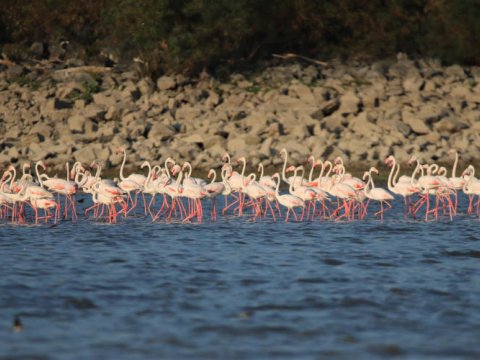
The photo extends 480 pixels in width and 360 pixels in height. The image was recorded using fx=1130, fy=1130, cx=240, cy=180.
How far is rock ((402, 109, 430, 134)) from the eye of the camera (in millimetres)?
31141

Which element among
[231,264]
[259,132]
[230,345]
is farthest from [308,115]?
[230,345]

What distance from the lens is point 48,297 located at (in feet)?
38.0

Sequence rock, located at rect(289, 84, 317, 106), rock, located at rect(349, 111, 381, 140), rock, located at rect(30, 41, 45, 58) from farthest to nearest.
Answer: rock, located at rect(30, 41, 45, 58)
rock, located at rect(289, 84, 317, 106)
rock, located at rect(349, 111, 381, 140)

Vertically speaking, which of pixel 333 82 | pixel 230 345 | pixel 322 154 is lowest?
pixel 230 345

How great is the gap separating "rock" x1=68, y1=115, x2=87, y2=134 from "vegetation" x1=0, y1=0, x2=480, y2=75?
4824 millimetres

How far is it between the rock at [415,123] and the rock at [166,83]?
7773 mm

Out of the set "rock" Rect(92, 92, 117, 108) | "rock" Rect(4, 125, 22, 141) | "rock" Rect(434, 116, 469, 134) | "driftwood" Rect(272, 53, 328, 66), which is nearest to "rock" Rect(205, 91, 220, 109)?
"rock" Rect(92, 92, 117, 108)

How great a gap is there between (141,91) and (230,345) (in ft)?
88.2

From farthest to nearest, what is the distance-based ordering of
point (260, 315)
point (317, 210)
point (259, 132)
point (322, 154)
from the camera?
point (259, 132) < point (322, 154) < point (317, 210) < point (260, 315)

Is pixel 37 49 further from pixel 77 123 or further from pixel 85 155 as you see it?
pixel 85 155

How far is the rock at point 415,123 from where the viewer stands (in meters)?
31.1

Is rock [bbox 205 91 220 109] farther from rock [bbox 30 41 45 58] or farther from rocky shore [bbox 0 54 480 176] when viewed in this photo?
rock [bbox 30 41 45 58]

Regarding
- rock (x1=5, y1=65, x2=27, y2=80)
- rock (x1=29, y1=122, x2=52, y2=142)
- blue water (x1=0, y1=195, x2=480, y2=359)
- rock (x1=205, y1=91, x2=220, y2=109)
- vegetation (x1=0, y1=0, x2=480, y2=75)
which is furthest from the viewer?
rock (x1=5, y1=65, x2=27, y2=80)

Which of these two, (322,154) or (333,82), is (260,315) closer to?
(322,154)
